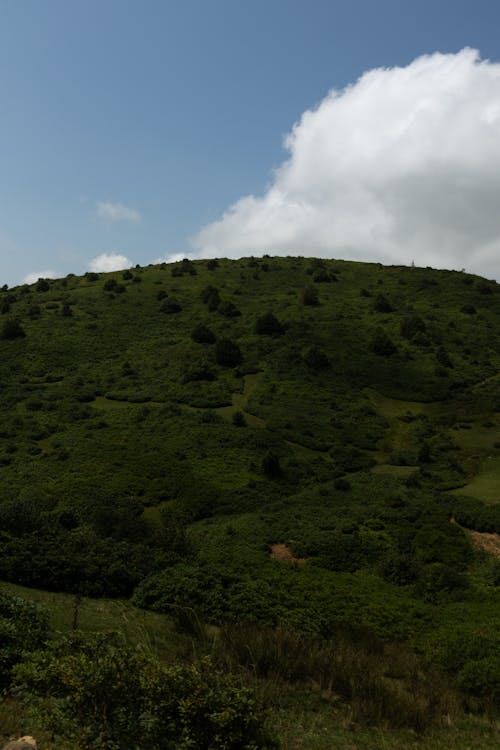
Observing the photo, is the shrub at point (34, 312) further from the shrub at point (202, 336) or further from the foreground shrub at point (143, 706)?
the foreground shrub at point (143, 706)

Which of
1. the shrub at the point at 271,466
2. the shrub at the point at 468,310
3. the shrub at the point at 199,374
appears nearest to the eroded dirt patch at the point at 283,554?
the shrub at the point at 271,466

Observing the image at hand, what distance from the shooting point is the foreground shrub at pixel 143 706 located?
8.70m

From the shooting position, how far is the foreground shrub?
8.70 m

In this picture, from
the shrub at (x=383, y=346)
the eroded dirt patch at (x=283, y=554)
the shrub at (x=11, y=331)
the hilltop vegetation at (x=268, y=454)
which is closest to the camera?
the hilltop vegetation at (x=268, y=454)

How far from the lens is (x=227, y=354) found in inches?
2662

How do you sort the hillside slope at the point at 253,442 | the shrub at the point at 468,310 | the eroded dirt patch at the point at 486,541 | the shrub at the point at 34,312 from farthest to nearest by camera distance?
the shrub at the point at 468,310
the shrub at the point at 34,312
the eroded dirt patch at the point at 486,541
the hillside slope at the point at 253,442

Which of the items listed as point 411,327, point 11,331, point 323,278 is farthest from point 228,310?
point 11,331

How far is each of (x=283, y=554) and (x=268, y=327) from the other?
49963 millimetres

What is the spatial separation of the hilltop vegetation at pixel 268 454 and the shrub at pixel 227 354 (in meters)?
0.32

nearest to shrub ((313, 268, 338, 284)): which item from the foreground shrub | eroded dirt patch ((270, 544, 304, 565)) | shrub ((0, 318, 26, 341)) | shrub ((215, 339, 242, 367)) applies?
shrub ((215, 339, 242, 367))

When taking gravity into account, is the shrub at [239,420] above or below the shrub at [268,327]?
below

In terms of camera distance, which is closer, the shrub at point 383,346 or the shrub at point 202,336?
the shrub at point 383,346

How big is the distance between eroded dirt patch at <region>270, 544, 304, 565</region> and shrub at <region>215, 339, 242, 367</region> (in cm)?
3855

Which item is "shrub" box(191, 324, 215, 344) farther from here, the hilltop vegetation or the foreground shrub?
the foreground shrub
